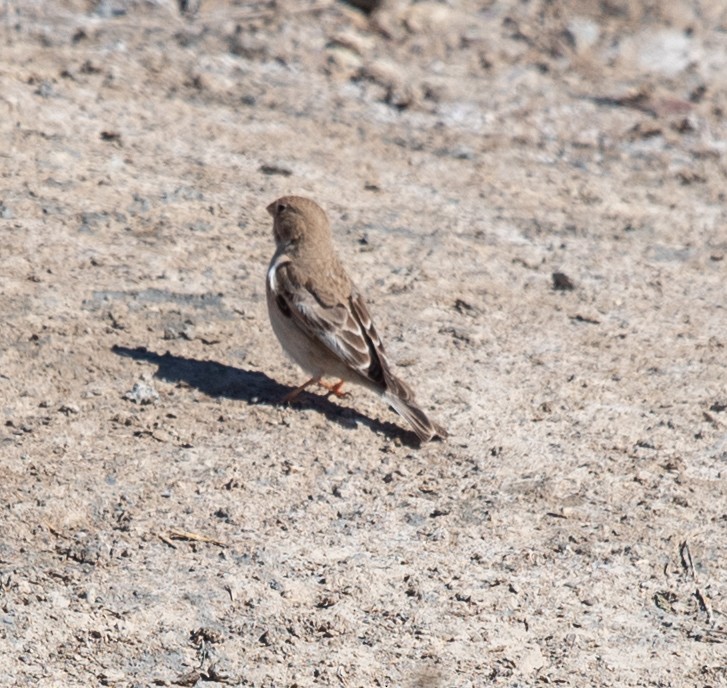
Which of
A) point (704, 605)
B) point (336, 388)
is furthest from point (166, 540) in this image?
point (704, 605)

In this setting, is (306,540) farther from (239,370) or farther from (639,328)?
(639,328)

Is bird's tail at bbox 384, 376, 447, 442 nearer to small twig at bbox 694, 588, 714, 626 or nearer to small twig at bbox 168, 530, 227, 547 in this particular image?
small twig at bbox 168, 530, 227, 547

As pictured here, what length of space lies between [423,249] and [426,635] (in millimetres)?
3768

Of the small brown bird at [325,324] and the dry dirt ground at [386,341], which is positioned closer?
the dry dirt ground at [386,341]

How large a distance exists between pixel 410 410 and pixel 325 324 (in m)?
0.68

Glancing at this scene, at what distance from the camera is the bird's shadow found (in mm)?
7000

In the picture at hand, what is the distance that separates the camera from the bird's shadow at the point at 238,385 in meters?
7.00

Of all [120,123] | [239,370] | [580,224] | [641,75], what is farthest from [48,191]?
[641,75]

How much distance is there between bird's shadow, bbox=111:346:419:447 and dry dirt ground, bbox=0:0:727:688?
2 cm

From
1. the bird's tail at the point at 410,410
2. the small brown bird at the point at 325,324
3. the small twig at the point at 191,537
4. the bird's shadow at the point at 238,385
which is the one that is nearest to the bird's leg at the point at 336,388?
the small brown bird at the point at 325,324

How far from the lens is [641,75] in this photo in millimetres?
11609

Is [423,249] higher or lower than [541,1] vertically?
lower

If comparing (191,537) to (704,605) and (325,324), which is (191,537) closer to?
(325,324)

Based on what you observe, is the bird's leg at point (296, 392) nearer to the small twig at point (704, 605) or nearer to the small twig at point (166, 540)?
the small twig at point (166, 540)
